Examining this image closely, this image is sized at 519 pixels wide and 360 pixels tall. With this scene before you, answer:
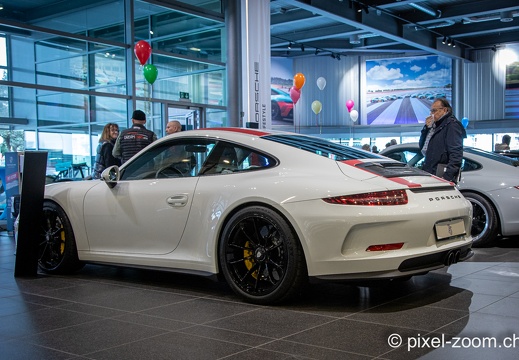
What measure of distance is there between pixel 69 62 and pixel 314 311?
10677 mm

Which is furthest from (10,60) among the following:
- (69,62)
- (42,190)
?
(42,190)

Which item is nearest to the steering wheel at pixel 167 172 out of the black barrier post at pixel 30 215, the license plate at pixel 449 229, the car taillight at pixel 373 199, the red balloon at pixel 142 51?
the black barrier post at pixel 30 215

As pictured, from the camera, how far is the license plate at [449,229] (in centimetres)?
402

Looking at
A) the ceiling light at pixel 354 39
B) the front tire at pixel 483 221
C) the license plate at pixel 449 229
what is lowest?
the front tire at pixel 483 221

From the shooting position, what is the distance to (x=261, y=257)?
4.11 meters

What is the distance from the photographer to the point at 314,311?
3.95m

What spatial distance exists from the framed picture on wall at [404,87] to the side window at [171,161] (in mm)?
24734

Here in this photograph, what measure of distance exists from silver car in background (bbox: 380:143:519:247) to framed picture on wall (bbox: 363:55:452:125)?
854 inches

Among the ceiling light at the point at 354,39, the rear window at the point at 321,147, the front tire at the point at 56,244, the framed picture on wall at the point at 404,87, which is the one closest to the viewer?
the rear window at the point at 321,147

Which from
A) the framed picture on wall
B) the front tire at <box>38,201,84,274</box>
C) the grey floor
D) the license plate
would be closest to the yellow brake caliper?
the grey floor

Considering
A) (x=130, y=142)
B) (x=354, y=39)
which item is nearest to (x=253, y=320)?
(x=130, y=142)

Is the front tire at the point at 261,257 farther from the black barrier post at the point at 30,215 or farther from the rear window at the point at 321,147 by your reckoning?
the black barrier post at the point at 30,215

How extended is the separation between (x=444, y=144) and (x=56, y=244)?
12.7ft

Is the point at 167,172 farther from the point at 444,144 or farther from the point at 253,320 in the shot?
the point at 444,144
